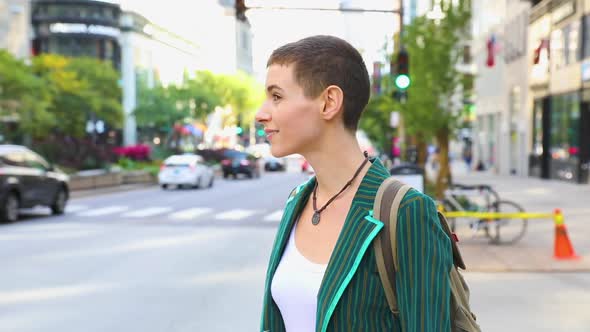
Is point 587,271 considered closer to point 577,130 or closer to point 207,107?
point 577,130

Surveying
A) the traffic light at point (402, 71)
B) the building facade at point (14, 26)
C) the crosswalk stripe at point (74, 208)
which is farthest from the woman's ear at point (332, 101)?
the building facade at point (14, 26)

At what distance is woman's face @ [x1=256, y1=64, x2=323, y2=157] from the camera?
202cm

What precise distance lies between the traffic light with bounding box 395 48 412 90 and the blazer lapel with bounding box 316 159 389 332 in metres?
14.9

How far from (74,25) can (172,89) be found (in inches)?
466

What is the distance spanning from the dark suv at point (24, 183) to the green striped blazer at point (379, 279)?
15.8 metres

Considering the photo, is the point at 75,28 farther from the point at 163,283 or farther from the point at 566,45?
the point at 163,283

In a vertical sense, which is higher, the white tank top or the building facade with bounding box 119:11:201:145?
the building facade with bounding box 119:11:201:145

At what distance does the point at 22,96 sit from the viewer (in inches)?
1308

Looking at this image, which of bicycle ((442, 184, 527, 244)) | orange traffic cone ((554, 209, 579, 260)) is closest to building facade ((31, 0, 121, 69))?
bicycle ((442, 184, 527, 244))

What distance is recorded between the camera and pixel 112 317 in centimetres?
741

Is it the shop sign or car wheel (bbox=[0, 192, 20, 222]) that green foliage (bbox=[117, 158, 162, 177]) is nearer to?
car wheel (bbox=[0, 192, 20, 222])

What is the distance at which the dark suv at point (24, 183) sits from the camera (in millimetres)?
16641

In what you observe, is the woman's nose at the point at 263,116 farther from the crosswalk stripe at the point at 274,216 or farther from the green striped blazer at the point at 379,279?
the crosswalk stripe at the point at 274,216

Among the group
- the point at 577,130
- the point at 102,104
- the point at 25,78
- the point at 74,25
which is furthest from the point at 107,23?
the point at 577,130
